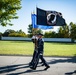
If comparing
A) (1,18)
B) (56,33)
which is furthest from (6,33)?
(1,18)

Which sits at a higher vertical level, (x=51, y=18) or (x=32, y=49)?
(x=51, y=18)

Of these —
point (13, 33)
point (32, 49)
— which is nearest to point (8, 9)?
point (32, 49)

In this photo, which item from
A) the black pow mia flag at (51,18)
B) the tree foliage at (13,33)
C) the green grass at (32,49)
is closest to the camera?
the black pow mia flag at (51,18)

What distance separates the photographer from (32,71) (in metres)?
10.1

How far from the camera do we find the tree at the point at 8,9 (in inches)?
966

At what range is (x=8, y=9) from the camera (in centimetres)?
2523

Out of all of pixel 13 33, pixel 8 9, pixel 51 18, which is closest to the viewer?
pixel 51 18

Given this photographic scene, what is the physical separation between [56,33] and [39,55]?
66.2 metres

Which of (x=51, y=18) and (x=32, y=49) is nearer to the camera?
(x=51, y=18)

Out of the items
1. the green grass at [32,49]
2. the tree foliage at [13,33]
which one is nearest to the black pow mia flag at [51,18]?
the green grass at [32,49]

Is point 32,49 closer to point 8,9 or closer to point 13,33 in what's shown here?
point 8,9

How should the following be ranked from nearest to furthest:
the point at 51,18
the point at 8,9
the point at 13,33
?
the point at 51,18 → the point at 8,9 → the point at 13,33

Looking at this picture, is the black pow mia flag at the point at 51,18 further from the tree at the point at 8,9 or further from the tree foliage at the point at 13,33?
the tree foliage at the point at 13,33

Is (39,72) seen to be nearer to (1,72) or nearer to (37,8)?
(1,72)
